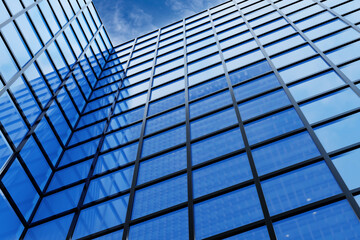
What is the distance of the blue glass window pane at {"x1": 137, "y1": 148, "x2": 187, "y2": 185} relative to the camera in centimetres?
1272

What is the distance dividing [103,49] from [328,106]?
21.6m

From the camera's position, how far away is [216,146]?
41.5 feet

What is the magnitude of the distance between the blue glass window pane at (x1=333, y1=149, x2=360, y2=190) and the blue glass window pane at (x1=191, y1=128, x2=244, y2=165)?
330 cm

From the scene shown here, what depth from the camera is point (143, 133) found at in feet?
51.7

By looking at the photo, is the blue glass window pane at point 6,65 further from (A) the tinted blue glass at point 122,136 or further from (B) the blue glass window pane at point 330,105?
(B) the blue glass window pane at point 330,105

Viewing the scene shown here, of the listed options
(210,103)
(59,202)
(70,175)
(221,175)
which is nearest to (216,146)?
(221,175)

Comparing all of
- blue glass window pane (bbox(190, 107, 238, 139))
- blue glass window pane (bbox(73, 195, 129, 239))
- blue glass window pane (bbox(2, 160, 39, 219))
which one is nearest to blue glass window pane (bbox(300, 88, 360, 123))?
blue glass window pane (bbox(190, 107, 238, 139))

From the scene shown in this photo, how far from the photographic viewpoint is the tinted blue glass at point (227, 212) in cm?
937

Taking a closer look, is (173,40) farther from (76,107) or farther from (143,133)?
(143,133)

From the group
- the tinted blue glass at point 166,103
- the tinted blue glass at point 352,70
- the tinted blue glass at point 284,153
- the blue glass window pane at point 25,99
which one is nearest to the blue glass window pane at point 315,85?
the tinted blue glass at point 352,70

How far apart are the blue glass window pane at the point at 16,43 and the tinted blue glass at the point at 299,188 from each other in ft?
41.0

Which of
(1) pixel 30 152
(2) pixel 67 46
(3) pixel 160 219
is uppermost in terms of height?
(2) pixel 67 46

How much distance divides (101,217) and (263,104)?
7.34 m

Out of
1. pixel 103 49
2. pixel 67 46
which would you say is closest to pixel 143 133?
pixel 67 46
